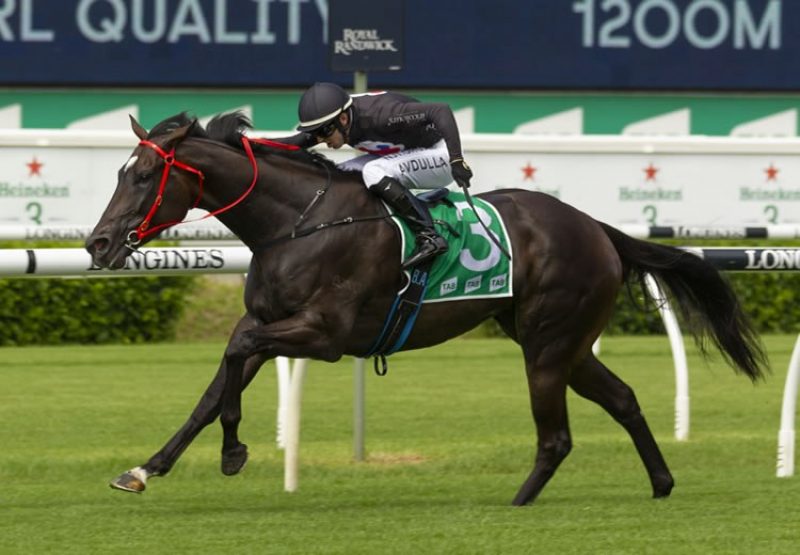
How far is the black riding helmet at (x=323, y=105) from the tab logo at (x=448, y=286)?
681mm

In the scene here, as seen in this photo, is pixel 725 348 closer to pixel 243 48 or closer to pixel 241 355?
pixel 241 355

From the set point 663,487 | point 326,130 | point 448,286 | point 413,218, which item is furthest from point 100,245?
point 663,487

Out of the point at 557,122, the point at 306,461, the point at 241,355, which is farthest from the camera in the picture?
the point at 557,122

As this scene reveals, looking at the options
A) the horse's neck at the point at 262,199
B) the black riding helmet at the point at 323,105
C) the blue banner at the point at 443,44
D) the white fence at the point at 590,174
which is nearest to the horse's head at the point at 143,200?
the horse's neck at the point at 262,199

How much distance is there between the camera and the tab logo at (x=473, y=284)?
20.4ft

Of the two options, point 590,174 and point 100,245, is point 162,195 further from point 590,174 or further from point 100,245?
point 590,174

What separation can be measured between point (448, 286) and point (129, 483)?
130cm

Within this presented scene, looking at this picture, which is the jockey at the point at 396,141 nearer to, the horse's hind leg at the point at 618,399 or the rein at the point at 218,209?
the rein at the point at 218,209

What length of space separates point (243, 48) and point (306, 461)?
9.07 m

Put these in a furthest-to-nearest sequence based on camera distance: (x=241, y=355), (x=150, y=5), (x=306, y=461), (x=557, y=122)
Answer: (x=557, y=122)
(x=150, y=5)
(x=306, y=461)
(x=241, y=355)

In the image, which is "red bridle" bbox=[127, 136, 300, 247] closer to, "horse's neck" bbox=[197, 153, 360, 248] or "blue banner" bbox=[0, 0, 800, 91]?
"horse's neck" bbox=[197, 153, 360, 248]

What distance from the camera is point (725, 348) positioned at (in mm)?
6797

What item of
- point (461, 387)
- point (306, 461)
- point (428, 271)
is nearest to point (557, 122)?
point (461, 387)

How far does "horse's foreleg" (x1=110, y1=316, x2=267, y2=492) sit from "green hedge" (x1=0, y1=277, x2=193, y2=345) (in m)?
6.28
